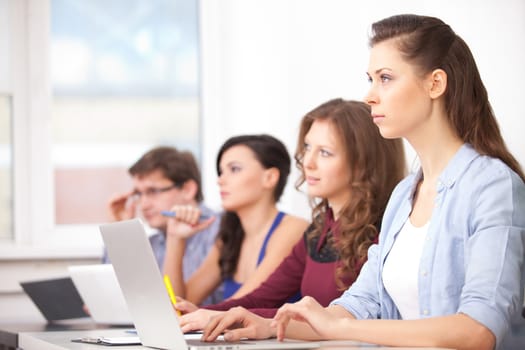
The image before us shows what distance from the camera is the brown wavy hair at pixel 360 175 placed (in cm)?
255

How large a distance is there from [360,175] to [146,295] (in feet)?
3.51

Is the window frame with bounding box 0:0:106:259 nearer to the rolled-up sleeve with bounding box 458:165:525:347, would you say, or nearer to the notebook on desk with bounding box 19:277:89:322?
the notebook on desk with bounding box 19:277:89:322

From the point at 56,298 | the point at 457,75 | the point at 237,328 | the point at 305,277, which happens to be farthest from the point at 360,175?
the point at 56,298

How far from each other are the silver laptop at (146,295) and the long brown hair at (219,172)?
1504mm

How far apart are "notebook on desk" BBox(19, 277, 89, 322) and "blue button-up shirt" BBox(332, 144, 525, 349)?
4.43 feet

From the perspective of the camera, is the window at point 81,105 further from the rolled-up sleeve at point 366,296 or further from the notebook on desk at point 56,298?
the rolled-up sleeve at point 366,296

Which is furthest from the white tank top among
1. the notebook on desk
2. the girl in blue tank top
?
the notebook on desk

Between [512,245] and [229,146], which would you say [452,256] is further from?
[229,146]

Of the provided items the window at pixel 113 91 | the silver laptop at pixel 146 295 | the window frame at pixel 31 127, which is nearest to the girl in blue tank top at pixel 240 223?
the window frame at pixel 31 127

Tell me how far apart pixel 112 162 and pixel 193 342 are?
2.96 m

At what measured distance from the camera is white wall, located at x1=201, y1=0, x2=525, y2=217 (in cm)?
244

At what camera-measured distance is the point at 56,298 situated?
314cm

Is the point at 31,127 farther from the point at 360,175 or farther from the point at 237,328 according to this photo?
the point at 237,328

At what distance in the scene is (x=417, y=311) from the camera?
1.97 m
